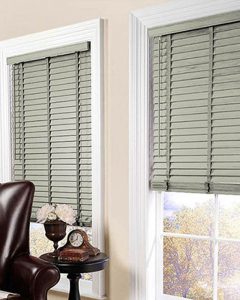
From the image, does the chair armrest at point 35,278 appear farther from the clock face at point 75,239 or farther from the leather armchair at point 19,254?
the clock face at point 75,239

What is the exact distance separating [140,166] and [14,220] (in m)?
0.85

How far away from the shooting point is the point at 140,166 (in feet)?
10.1

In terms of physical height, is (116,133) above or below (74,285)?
above

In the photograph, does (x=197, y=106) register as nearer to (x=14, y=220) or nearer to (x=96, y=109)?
(x=96, y=109)

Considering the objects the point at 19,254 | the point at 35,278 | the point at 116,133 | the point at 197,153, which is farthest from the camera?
the point at 116,133

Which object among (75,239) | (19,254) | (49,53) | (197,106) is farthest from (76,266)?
(49,53)

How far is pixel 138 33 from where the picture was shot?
307cm

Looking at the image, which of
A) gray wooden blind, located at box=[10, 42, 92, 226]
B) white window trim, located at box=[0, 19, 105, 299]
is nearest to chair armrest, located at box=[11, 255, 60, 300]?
white window trim, located at box=[0, 19, 105, 299]

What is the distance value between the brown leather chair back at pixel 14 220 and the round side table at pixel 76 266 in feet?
0.69

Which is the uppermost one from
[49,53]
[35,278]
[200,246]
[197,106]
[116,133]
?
[49,53]

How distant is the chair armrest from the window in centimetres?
73

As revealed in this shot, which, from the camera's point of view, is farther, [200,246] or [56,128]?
[56,128]

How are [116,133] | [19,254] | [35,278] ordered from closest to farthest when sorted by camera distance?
[35,278] → [19,254] → [116,133]

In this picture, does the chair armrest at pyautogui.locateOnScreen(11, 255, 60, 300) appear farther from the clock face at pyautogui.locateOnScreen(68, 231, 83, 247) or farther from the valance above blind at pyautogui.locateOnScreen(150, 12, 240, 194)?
Result: the valance above blind at pyautogui.locateOnScreen(150, 12, 240, 194)
